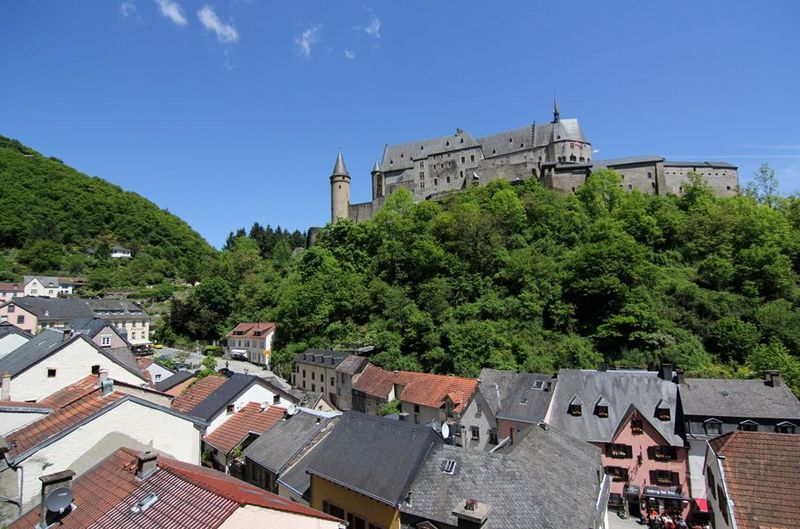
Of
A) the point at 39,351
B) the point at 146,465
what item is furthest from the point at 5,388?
the point at 146,465

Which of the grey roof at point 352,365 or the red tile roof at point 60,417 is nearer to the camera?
the red tile roof at point 60,417

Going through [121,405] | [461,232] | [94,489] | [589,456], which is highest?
[461,232]

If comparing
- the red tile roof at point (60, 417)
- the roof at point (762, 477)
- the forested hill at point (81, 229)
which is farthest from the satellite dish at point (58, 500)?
the forested hill at point (81, 229)

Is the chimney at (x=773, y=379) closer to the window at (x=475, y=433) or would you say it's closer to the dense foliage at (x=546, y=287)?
the dense foliage at (x=546, y=287)

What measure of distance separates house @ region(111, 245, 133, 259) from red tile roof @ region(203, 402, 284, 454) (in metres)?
86.7

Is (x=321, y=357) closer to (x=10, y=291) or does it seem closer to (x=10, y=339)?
(x=10, y=339)

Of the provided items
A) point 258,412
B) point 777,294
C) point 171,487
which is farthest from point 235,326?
point 777,294

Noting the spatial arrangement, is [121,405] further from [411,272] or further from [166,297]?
[166,297]

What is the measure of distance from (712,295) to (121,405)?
150 ft

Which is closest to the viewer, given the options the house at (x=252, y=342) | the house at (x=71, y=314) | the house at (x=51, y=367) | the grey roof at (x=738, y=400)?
the house at (x=51, y=367)

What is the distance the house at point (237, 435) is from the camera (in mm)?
18500

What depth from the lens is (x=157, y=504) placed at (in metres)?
7.42

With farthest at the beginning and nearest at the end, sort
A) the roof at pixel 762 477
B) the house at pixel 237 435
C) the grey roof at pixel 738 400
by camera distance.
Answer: the grey roof at pixel 738 400
the house at pixel 237 435
the roof at pixel 762 477

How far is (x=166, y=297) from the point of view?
74.6 meters
